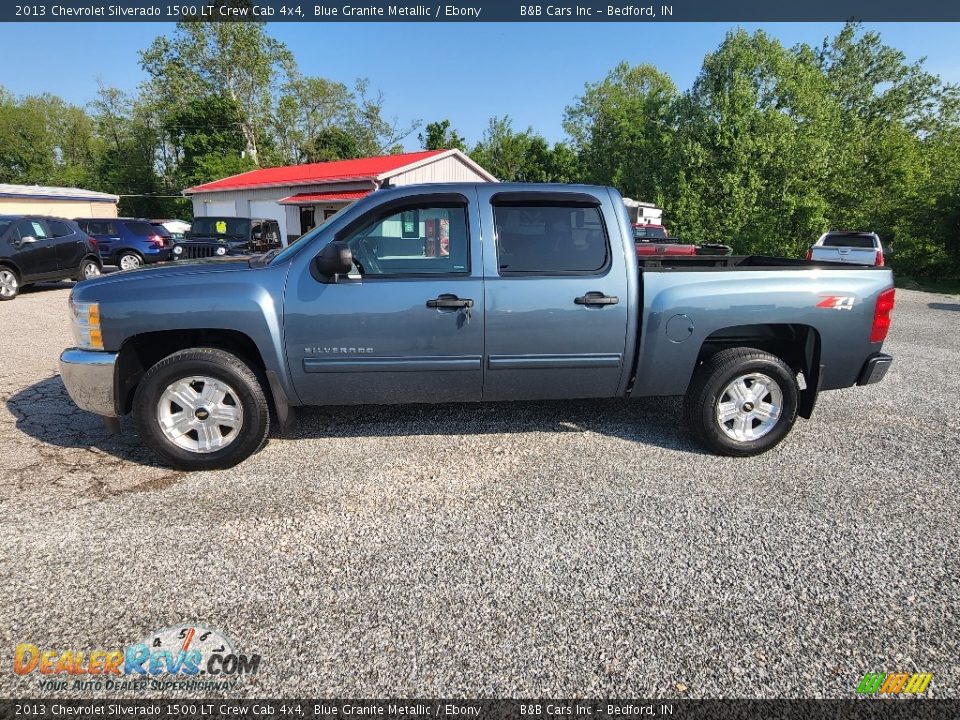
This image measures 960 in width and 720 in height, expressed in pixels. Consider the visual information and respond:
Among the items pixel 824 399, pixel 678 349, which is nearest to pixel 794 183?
pixel 824 399

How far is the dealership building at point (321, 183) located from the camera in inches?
966

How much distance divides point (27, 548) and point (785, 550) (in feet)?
12.6

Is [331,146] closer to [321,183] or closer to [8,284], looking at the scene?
[321,183]

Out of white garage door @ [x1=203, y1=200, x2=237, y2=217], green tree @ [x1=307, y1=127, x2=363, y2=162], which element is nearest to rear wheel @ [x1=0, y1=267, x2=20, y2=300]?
white garage door @ [x1=203, y1=200, x2=237, y2=217]

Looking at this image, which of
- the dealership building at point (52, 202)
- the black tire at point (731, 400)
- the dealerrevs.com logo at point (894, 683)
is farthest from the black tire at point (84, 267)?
the dealership building at point (52, 202)

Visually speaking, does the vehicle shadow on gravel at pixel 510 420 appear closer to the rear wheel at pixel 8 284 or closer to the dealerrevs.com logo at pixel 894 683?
the dealerrevs.com logo at pixel 894 683

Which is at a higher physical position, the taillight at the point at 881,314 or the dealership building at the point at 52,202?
the dealership building at the point at 52,202

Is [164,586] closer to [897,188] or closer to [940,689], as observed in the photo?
[940,689]

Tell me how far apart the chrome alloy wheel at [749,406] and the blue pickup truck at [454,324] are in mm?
Answer: 10

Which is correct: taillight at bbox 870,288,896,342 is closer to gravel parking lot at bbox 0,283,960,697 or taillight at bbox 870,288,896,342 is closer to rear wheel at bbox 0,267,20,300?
gravel parking lot at bbox 0,283,960,697

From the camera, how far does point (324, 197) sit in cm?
2558

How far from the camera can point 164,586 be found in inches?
101

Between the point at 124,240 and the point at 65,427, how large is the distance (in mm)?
14275

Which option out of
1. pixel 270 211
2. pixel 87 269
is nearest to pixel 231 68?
pixel 270 211
